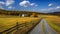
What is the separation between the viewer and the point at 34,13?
1133cm

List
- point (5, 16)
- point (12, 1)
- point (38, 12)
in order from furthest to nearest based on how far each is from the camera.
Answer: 1. point (38, 12)
2. point (12, 1)
3. point (5, 16)

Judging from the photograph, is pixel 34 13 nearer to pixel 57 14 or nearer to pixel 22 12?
pixel 22 12

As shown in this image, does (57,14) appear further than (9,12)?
Yes

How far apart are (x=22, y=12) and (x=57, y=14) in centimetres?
248

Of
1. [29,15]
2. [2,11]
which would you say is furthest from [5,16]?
[29,15]

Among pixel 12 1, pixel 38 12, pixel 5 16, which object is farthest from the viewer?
pixel 38 12

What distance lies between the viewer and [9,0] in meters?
10.6

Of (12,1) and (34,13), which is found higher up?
(12,1)

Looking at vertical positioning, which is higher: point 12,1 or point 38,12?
point 12,1

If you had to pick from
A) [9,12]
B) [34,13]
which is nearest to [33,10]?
[34,13]

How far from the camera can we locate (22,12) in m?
11.1

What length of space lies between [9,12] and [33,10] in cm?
179

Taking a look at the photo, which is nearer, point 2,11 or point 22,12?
point 2,11

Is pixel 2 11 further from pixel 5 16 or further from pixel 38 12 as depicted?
pixel 38 12
